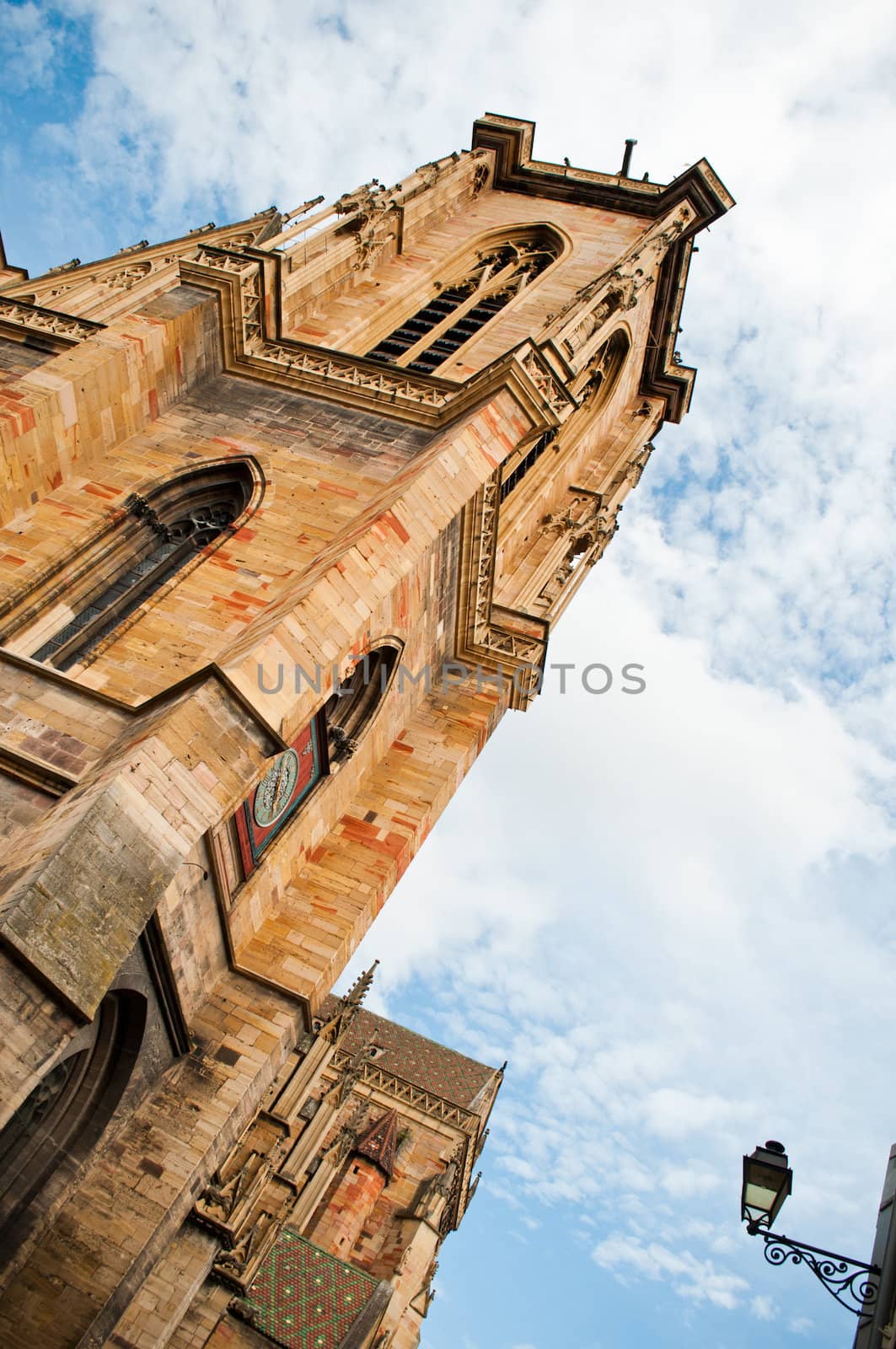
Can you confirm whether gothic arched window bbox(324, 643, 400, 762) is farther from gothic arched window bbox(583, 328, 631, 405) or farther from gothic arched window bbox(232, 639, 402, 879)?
gothic arched window bbox(583, 328, 631, 405)

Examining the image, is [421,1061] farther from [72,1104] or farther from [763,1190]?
[763,1190]

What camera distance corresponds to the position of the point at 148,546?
11.4 metres

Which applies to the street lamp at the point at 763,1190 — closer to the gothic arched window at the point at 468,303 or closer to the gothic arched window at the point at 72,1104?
the gothic arched window at the point at 72,1104

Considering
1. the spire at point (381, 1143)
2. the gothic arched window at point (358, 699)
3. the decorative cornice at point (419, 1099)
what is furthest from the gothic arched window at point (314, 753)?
the decorative cornice at point (419, 1099)

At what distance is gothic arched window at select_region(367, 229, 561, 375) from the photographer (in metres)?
17.9

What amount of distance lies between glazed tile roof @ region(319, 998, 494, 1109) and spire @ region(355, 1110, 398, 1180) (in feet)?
10.6

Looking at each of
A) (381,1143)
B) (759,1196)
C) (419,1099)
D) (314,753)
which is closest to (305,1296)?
(381,1143)

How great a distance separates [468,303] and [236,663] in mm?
14753

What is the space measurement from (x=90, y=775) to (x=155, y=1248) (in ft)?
12.2

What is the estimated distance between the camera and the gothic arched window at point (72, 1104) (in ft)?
24.0

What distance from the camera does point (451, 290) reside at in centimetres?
2067

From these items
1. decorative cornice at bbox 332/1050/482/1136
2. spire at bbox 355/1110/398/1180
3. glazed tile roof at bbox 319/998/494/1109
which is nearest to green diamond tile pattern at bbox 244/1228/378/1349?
spire at bbox 355/1110/398/1180

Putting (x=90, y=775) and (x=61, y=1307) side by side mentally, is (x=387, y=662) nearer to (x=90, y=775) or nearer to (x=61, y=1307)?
(x=90, y=775)

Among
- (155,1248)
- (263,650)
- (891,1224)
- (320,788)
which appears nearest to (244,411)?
(320,788)
